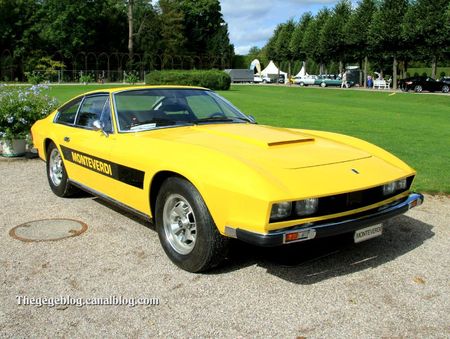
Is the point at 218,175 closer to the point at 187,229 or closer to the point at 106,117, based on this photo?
the point at 187,229

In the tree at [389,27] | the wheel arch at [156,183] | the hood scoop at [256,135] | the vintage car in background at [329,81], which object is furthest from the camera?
the vintage car in background at [329,81]

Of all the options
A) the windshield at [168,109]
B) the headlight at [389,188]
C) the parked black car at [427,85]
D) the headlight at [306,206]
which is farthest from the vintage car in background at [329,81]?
the headlight at [306,206]

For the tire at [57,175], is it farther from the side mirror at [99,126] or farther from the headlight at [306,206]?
the headlight at [306,206]

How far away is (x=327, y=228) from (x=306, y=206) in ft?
0.73

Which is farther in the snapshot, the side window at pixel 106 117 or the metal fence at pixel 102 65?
the metal fence at pixel 102 65

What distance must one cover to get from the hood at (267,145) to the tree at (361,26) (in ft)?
145

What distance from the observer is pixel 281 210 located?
10.8ft

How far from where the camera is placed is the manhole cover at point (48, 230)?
468cm

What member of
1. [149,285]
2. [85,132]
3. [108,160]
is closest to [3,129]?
[85,132]

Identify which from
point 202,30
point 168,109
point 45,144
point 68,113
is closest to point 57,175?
point 45,144

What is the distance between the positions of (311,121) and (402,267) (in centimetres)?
1150

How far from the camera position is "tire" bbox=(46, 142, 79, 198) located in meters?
5.89

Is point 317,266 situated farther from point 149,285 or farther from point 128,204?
point 128,204

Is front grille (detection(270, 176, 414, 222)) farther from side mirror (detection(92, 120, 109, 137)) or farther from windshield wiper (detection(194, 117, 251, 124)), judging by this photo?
side mirror (detection(92, 120, 109, 137))
